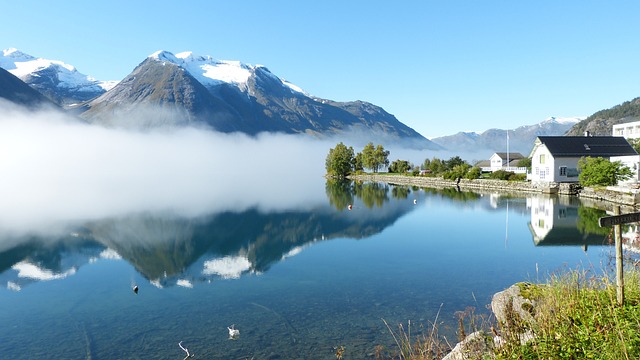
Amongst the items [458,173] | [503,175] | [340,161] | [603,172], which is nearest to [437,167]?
[458,173]

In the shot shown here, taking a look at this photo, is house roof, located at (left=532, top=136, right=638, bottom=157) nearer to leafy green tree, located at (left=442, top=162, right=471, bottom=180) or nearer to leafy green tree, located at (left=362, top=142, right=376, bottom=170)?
leafy green tree, located at (left=442, top=162, right=471, bottom=180)

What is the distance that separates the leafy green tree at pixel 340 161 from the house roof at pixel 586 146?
7060 centimetres

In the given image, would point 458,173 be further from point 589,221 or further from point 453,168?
point 589,221

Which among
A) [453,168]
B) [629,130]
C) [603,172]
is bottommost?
[603,172]

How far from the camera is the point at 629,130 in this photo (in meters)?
126

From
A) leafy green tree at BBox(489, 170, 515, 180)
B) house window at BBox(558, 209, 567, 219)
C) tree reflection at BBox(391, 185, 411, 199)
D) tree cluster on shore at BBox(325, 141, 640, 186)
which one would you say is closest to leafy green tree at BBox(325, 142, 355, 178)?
tree cluster on shore at BBox(325, 141, 640, 186)

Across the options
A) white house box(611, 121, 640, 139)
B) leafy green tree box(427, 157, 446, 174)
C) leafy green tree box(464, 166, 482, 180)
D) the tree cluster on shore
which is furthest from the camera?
white house box(611, 121, 640, 139)

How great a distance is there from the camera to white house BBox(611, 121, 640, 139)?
121 m

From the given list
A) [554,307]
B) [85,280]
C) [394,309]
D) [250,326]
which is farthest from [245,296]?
[554,307]

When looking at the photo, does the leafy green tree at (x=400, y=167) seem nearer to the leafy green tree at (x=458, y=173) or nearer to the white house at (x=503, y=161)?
the white house at (x=503, y=161)

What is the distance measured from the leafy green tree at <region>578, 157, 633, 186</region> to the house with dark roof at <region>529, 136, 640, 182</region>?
514cm

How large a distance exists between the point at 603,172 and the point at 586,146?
1351 centimetres

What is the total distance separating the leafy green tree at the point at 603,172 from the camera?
5478cm

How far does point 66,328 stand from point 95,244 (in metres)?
21.0
